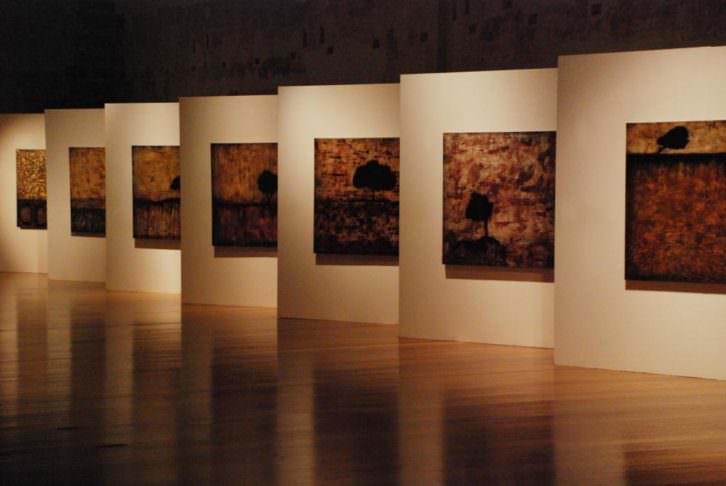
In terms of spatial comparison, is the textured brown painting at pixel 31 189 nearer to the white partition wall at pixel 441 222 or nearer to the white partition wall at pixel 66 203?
the white partition wall at pixel 66 203

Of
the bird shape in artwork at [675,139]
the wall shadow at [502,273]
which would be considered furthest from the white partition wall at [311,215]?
the bird shape in artwork at [675,139]

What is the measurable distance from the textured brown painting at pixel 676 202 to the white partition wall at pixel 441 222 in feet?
6.12

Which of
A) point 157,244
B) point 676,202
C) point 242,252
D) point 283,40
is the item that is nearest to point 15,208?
point 157,244

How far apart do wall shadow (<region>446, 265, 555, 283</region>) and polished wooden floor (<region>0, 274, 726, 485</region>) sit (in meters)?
0.88

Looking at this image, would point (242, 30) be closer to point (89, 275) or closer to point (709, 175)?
point (89, 275)

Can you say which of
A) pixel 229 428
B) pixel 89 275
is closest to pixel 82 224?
pixel 89 275

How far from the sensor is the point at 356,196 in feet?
59.1

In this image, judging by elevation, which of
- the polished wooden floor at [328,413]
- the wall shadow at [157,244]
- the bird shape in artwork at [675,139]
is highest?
the bird shape in artwork at [675,139]

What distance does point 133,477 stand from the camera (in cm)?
907

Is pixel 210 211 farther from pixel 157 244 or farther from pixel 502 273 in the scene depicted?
pixel 502 273

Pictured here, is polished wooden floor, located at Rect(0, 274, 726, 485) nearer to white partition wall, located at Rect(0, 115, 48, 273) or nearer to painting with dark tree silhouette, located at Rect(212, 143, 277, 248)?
painting with dark tree silhouette, located at Rect(212, 143, 277, 248)

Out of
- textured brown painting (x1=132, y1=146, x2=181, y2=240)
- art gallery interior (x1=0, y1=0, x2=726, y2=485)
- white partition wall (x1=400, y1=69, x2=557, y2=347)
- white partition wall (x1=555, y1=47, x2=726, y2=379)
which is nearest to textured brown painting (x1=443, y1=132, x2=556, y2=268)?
art gallery interior (x1=0, y1=0, x2=726, y2=485)

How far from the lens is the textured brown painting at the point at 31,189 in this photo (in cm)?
2662

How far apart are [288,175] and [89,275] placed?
746cm
